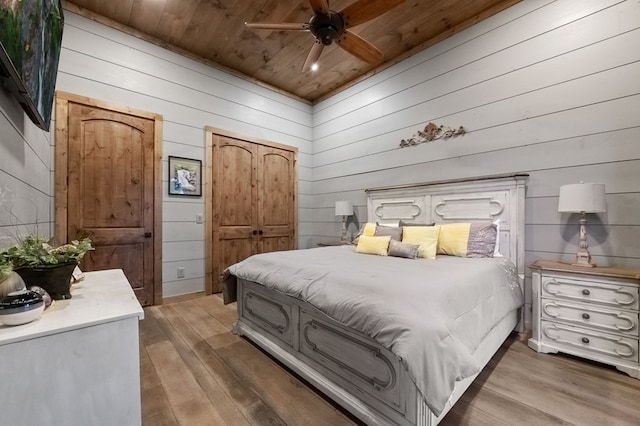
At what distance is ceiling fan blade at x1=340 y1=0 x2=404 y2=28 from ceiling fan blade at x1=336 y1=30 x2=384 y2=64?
165mm

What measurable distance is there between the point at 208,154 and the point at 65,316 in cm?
311

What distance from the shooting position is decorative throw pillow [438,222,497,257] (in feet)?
8.27

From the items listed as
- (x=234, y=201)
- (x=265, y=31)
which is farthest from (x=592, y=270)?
(x=234, y=201)

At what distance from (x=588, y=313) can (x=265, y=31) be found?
372 cm

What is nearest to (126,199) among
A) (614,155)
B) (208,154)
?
(208,154)

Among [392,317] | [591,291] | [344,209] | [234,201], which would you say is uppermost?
[234,201]

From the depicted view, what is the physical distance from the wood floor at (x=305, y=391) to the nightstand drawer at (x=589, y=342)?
0.10 metres

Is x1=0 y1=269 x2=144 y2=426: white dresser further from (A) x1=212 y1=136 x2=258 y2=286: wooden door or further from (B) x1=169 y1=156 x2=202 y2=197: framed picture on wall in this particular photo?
(A) x1=212 y1=136 x2=258 y2=286: wooden door

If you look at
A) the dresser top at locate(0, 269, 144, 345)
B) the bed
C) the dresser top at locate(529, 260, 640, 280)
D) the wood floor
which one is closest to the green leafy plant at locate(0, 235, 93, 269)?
the dresser top at locate(0, 269, 144, 345)

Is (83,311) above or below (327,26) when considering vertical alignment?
below

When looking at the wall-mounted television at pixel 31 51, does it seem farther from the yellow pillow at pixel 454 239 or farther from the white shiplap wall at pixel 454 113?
the yellow pillow at pixel 454 239

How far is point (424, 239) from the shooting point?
2.69 m

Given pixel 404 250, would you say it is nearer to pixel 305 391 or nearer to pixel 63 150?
pixel 305 391

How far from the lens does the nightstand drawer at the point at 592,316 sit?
1.92m
